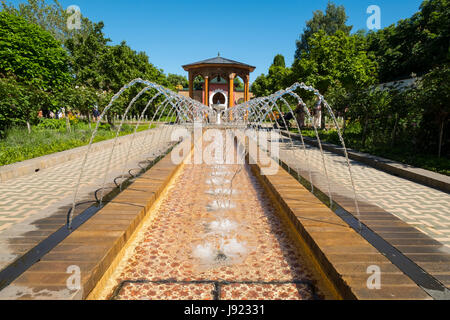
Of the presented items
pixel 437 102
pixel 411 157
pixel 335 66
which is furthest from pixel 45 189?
pixel 335 66

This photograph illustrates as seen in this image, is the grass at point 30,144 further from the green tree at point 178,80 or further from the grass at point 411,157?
the green tree at point 178,80

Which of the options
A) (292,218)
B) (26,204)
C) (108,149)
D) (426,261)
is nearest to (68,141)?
(108,149)

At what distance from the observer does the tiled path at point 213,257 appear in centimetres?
235

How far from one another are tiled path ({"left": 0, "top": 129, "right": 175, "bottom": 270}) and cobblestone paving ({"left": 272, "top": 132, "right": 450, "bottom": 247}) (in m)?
4.52

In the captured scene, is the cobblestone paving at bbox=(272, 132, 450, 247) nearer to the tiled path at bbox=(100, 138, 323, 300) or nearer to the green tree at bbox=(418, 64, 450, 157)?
the tiled path at bbox=(100, 138, 323, 300)

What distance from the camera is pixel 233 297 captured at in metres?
2.26

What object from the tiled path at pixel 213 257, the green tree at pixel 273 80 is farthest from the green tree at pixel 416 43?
the tiled path at pixel 213 257

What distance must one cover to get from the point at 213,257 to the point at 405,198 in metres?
3.80

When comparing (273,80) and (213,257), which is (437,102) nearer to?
(213,257)

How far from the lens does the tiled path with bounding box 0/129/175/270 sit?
295 centimetres

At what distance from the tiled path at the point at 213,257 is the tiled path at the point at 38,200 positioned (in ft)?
3.58

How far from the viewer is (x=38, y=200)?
4.32 metres

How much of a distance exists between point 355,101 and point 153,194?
33.8 ft

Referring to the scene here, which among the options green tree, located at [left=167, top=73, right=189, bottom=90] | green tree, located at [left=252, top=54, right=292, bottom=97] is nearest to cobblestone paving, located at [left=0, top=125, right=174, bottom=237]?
green tree, located at [left=252, top=54, right=292, bottom=97]
